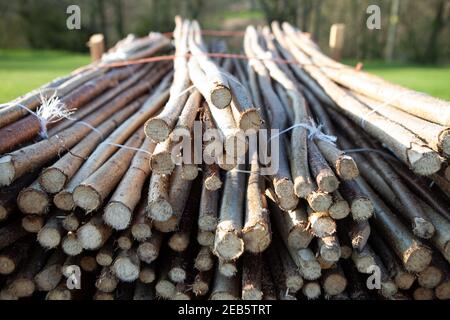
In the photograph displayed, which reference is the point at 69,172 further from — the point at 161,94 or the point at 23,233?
the point at 161,94

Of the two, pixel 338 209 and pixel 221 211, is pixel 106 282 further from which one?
pixel 338 209

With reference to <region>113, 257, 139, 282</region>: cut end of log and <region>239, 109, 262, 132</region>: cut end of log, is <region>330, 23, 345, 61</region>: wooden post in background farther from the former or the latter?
<region>113, 257, 139, 282</region>: cut end of log

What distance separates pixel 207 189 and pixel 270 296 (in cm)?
92

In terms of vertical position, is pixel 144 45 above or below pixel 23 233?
above

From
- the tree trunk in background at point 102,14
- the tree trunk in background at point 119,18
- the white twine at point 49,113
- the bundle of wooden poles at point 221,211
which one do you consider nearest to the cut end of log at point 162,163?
the bundle of wooden poles at point 221,211

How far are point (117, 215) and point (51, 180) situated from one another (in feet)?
1.86

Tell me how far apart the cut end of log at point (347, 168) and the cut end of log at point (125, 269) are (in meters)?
1.62

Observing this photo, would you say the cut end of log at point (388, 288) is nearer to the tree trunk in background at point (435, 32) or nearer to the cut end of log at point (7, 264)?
the cut end of log at point (7, 264)

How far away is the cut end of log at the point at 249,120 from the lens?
10.8ft

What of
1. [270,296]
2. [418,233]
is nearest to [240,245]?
[270,296]

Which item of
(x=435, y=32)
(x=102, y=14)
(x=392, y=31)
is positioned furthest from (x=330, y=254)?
(x=102, y=14)

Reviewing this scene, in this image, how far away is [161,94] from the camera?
5.32 meters

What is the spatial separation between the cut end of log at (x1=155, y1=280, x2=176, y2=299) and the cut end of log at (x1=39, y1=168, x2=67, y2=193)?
39.7 inches

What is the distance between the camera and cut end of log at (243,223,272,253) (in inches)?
120
